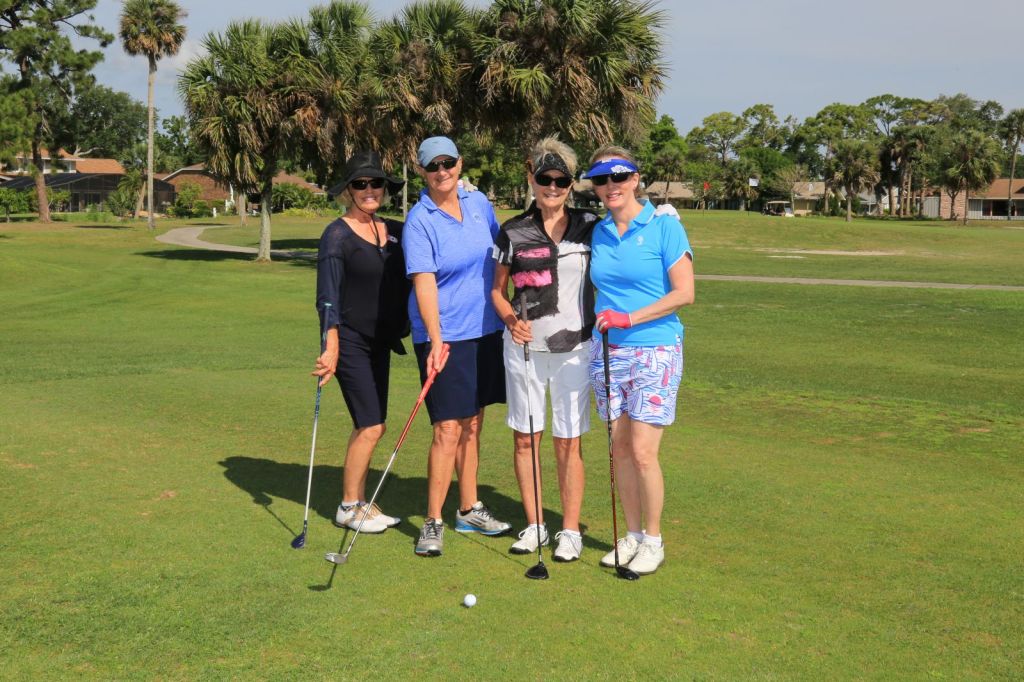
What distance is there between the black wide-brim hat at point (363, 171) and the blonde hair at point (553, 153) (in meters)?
0.96

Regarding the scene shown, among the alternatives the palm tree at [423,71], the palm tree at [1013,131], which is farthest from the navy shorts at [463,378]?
the palm tree at [1013,131]

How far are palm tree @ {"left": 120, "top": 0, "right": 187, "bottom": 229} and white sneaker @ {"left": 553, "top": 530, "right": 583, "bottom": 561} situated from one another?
57756 mm

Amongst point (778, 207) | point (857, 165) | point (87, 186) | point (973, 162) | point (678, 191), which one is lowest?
point (87, 186)

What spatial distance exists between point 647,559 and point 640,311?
1.25 metres

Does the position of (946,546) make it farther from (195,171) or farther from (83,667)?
(195,171)

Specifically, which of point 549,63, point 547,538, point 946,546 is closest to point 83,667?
point 547,538

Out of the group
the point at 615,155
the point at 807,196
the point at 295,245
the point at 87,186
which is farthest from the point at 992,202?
the point at 615,155

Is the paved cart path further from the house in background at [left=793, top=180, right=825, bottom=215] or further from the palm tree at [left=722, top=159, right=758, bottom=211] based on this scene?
the house in background at [left=793, top=180, right=825, bottom=215]

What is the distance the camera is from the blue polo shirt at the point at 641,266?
521 cm

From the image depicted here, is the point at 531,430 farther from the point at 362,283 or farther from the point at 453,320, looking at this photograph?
the point at 362,283

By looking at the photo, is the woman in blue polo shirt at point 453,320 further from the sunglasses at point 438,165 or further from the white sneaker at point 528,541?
the white sneaker at point 528,541

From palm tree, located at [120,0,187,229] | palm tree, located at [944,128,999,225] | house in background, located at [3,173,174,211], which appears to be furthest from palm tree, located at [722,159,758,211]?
palm tree, located at [120,0,187,229]

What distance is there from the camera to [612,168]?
5.24 meters

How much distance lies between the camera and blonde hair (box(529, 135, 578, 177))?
5.43 meters
